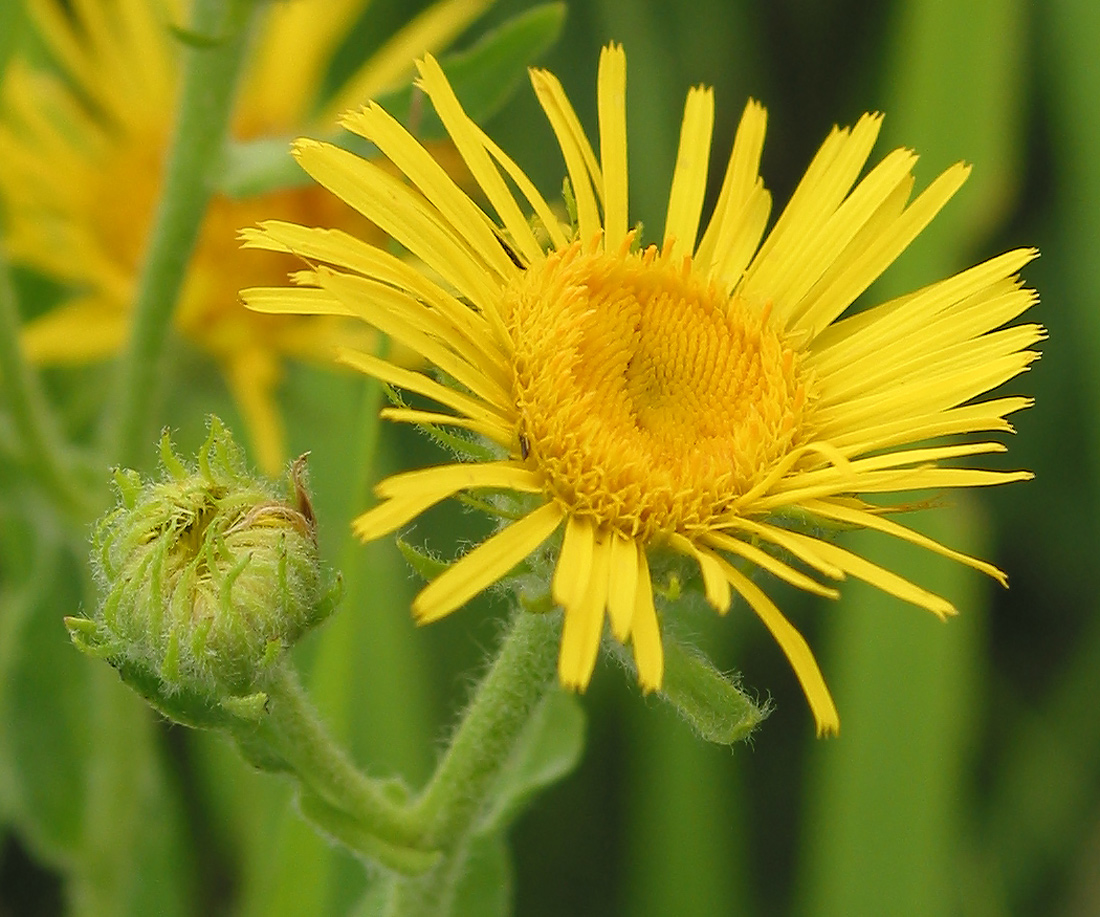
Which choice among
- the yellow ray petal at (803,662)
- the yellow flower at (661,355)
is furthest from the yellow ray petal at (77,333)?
the yellow ray petal at (803,662)

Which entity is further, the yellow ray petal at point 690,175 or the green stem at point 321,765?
the yellow ray petal at point 690,175

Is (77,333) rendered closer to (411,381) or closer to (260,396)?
(260,396)

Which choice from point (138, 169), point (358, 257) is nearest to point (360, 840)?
point (358, 257)

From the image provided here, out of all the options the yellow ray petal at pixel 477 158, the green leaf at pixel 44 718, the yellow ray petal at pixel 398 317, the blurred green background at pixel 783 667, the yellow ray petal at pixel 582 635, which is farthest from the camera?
the blurred green background at pixel 783 667

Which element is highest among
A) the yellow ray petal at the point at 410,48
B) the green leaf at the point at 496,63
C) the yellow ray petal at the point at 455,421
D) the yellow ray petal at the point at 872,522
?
the yellow ray petal at the point at 410,48

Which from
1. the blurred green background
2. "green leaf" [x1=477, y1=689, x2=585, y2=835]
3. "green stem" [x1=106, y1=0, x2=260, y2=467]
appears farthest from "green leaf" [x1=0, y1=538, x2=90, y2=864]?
"green leaf" [x1=477, y1=689, x2=585, y2=835]

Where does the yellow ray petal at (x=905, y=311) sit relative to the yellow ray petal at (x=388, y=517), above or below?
above

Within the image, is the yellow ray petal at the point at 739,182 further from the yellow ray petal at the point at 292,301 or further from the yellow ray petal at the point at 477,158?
the yellow ray petal at the point at 292,301

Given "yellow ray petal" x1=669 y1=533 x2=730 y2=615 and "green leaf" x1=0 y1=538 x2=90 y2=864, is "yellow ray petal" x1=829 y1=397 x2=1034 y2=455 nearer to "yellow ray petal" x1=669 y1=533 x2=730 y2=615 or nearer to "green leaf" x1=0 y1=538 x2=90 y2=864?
"yellow ray petal" x1=669 y1=533 x2=730 y2=615
